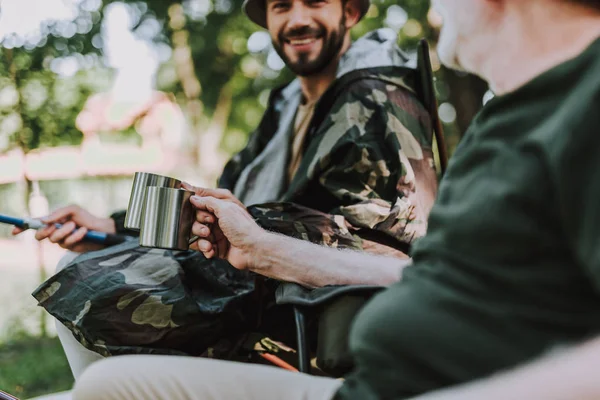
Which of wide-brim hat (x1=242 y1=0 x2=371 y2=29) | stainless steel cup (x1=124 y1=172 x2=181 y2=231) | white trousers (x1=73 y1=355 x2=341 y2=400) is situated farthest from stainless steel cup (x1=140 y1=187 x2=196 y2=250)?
wide-brim hat (x1=242 y1=0 x2=371 y2=29)

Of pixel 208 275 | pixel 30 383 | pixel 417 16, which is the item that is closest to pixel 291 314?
pixel 208 275

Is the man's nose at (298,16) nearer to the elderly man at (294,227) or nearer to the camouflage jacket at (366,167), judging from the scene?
the elderly man at (294,227)

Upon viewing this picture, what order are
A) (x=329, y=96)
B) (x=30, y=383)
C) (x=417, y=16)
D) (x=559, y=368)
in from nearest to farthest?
(x=559, y=368) < (x=329, y=96) < (x=30, y=383) < (x=417, y=16)

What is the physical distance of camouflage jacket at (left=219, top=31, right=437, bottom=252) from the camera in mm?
2244

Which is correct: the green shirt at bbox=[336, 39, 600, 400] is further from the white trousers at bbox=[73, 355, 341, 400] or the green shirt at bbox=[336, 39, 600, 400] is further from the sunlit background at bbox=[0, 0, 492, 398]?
the sunlit background at bbox=[0, 0, 492, 398]

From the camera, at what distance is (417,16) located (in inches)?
345

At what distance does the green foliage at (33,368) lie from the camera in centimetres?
402

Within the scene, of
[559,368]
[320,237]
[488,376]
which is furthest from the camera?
[320,237]

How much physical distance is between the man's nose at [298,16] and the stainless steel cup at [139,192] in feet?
3.27

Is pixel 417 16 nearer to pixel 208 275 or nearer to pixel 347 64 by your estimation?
pixel 347 64

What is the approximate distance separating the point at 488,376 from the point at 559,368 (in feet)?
0.42

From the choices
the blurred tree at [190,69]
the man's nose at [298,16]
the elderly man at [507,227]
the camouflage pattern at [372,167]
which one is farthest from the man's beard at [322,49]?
the blurred tree at [190,69]

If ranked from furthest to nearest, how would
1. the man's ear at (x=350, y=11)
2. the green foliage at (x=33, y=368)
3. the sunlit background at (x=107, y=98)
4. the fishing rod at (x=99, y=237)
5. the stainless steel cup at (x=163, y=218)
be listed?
the sunlit background at (x=107, y=98) < the green foliage at (x=33, y=368) < the man's ear at (x=350, y=11) < the fishing rod at (x=99, y=237) < the stainless steel cup at (x=163, y=218)

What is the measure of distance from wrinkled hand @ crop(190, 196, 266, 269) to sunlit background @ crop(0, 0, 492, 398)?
4.13 feet
